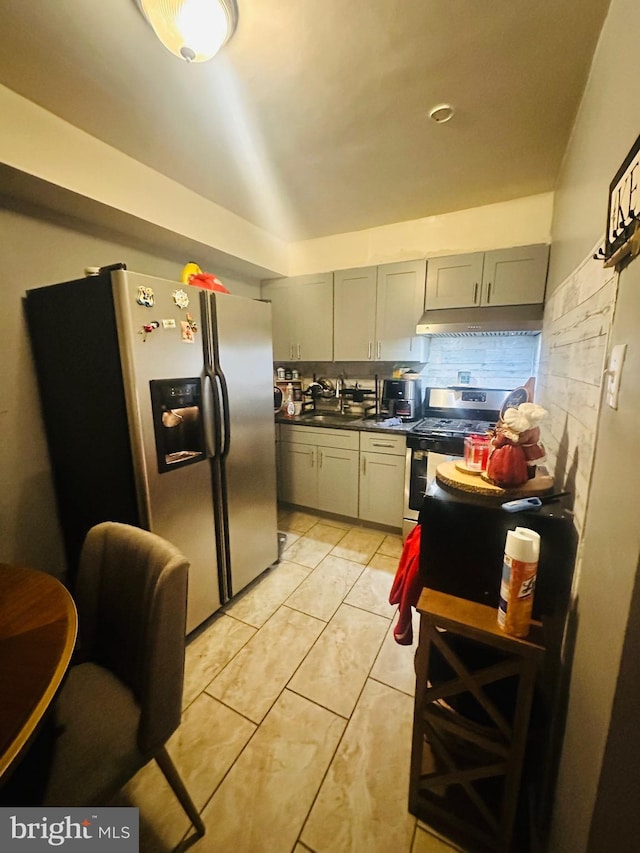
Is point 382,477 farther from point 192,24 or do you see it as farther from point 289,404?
point 192,24

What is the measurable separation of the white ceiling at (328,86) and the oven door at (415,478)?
6.14 ft

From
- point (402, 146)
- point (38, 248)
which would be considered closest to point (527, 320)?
point (402, 146)

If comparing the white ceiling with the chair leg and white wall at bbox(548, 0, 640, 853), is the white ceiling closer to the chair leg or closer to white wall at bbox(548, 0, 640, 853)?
white wall at bbox(548, 0, 640, 853)

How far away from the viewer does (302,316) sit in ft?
10.7

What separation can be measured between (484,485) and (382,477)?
5.74ft

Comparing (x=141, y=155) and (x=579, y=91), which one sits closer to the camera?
(x=579, y=91)

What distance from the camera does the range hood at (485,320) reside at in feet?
7.50

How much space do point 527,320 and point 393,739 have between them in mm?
2475

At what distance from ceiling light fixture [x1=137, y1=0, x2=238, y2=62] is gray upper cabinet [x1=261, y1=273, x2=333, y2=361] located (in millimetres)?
1921

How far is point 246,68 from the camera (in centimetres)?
134

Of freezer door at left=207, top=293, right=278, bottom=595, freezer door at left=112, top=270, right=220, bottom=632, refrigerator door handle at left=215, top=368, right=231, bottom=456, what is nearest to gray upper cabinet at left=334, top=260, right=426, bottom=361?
freezer door at left=207, top=293, right=278, bottom=595

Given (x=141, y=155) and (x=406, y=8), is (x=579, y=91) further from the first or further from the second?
(x=141, y=155)

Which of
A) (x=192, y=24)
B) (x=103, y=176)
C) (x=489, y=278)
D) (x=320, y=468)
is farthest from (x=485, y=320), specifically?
(x=103, y=176)

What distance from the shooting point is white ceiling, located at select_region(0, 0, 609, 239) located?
115 centimetres
